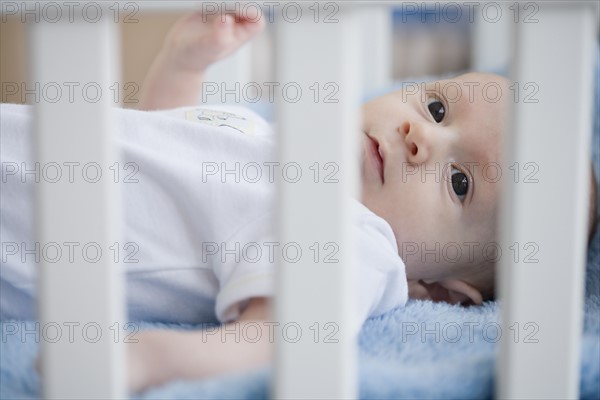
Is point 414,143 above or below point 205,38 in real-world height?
below

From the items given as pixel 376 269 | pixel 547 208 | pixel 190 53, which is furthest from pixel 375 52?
pixel 547 208

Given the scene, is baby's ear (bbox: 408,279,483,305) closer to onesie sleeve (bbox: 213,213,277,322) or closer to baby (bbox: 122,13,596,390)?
baby (bbox: 122,13,596,390)

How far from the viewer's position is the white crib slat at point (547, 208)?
0.43 m

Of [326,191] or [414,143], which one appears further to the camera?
[414,143]

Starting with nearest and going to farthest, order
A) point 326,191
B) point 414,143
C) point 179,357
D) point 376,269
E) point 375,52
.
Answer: point 326,191
point 179,357
point 376,269
point 414,143
point 375,52

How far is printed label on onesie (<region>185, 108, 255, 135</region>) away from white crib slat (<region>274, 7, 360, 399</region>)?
1.66ft

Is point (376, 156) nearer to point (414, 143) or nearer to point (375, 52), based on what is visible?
point (414, 143)

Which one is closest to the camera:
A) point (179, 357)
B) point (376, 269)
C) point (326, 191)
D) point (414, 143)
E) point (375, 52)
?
point (326, 191)

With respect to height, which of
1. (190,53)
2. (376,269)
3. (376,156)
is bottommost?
(376,269)

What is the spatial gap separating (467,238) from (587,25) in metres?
0.50

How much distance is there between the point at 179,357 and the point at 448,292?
534 millimetres

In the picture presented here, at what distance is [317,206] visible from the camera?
17.3 inches

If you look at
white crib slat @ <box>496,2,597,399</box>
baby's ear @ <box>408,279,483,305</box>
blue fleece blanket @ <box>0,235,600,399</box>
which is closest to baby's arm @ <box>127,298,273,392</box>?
blue fleece blanket @ <box>0,235,600,399</box>

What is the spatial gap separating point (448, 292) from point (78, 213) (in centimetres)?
66
